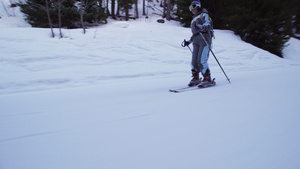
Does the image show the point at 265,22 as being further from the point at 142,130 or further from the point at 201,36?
the point at 142,130

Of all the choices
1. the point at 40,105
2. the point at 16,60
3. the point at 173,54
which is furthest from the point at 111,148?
the point at 173,54

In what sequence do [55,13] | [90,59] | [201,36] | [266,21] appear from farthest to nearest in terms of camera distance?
[55,13] → [266,21] → [90,59] → [201,36]

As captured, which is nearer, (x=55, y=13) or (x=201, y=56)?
(x=201, y=56)

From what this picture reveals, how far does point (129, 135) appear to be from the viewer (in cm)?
121

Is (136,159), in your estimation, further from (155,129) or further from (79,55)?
(79,55)

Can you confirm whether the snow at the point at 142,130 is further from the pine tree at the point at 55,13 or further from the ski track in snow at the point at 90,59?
the pine tree at the point at 55,13

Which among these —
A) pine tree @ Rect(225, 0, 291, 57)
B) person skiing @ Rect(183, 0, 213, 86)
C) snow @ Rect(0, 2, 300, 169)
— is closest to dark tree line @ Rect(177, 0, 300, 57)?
pine tree @ Rect(225, 0, 291, 57)

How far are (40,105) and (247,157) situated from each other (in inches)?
92.0

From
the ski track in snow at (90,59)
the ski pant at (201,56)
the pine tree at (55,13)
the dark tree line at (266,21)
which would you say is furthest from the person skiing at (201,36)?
the pine tree at (55,13)

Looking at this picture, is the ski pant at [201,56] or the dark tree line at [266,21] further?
the dark tree line at [266,21]

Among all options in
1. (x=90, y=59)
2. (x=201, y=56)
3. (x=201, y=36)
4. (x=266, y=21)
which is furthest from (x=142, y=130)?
(x=266, y=21)

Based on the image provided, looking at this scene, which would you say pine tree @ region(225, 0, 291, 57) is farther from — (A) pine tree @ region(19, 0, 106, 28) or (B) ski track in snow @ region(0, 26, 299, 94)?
(A) pine tree @ region(19, 0, 106, 28)

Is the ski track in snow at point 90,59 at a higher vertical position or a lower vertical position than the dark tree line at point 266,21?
lower

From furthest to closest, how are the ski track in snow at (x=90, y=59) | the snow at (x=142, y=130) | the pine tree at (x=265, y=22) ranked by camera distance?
the pine tree at (x=265, y=22) < the ski track in snow at (x=90, y=59) < the snow at (x=142, y=130)
